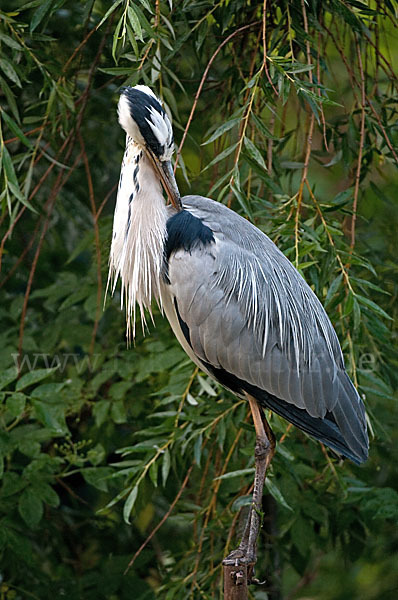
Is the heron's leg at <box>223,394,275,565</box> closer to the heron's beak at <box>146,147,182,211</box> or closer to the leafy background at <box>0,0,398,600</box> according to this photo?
the leafy background at <box>0,0,398,600</box>

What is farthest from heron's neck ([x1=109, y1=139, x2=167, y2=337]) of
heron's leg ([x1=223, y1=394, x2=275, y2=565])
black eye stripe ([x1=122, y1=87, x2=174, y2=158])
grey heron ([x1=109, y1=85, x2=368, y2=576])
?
heron's leg ([x1=223, y1=394, x2=275, y2=565])

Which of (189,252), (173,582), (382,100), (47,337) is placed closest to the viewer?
(189,252)

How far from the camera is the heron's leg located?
215 centimetres

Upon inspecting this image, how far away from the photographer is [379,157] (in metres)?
2.80

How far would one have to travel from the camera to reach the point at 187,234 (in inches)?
85.0

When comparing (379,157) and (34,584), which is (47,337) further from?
(379,157)

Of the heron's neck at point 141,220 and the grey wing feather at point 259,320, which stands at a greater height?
the heron's neck at point 141,220

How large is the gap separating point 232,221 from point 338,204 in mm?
341

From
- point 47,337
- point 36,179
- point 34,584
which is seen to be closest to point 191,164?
point 36,179

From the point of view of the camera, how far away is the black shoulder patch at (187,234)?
7.07ft

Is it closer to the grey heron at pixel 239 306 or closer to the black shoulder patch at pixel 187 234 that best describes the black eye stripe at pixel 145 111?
the grey heron at pixel 239 306

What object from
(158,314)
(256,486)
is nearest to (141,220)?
(256,486)

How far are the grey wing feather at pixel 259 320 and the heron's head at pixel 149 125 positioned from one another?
19cm

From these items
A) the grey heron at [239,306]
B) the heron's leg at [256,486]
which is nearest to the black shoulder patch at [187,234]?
the grey heron at [239,306]
